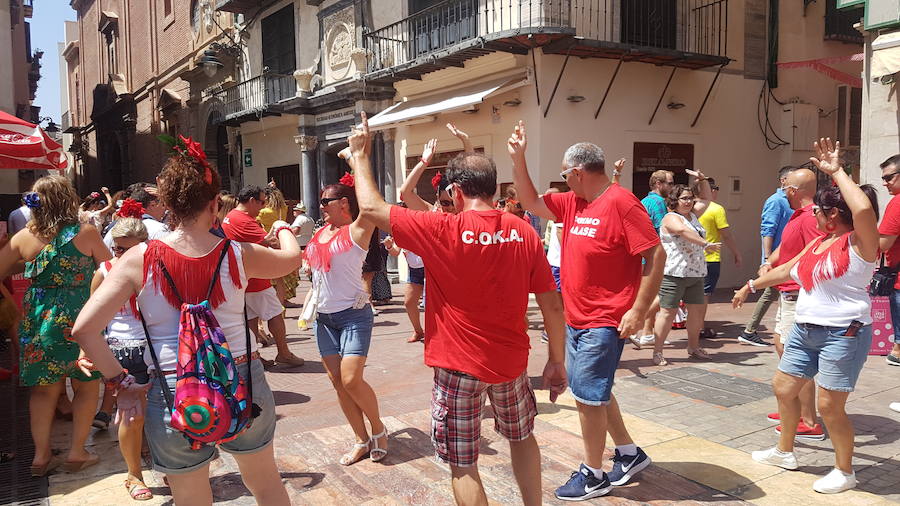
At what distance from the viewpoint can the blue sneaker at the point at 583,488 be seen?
3615 millimetres

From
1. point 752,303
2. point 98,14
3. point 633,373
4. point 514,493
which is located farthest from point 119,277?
point 98,14

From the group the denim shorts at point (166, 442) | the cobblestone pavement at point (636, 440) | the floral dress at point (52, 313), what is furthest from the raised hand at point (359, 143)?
the floral dress at point (52, 313)

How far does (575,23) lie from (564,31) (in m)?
1.08

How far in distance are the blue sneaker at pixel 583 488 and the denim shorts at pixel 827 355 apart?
4.23 feet

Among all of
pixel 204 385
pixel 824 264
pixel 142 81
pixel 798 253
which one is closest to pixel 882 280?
pixel 798 253

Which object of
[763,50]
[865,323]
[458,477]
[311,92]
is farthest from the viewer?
[311,92]

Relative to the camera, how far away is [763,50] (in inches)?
516

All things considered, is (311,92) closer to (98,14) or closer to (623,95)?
(623,95)

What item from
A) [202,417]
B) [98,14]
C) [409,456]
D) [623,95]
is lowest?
[409,456]

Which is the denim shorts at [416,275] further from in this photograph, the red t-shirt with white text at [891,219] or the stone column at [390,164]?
the stone column at [390,164]

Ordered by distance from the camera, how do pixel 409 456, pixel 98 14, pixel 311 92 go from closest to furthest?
pixel 409 456, pixel 311 92, pixel 98 14

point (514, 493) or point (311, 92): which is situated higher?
point (311, 92)

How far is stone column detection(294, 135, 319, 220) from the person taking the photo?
1698 cm

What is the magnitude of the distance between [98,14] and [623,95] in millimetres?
31426
